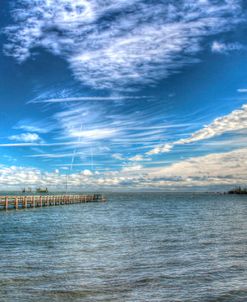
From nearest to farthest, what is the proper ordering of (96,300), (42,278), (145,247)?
1. (96,300)
2. (42,278)
3. (145,247)

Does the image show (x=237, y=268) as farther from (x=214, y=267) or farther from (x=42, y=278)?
(x=42, y=278)

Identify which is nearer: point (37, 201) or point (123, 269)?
point (123, 269)

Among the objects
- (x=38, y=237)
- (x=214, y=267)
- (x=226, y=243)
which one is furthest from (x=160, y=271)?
(x=38, y=237)

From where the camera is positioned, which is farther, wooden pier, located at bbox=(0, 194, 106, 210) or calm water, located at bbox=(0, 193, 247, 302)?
wooden pier, located at bbox=(0, 194, 106, 210)

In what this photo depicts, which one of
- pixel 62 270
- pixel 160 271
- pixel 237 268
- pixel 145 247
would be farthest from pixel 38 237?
pixel 237 268

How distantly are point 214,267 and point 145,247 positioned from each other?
227 inches

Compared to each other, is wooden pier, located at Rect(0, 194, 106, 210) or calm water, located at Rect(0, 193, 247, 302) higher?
wooden pier, located at Rect(0, 194, 106, 210)

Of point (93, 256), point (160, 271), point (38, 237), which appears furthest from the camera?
point (38, 237)

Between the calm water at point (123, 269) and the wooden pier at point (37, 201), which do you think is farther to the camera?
the wooden pier at point (37, 201)

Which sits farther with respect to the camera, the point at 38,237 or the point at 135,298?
the point at 38,237

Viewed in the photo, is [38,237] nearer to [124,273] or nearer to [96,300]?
[124,273]

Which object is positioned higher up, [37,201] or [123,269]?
[37,201]

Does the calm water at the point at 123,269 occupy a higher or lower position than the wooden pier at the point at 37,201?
lower

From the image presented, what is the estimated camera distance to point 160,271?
14.6m
